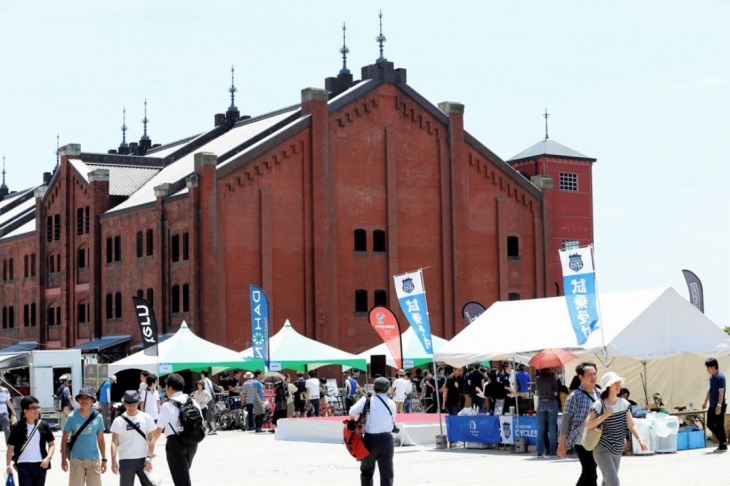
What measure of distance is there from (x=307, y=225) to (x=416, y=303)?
24.1 metres

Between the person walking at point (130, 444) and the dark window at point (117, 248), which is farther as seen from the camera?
the dark window at point (117, 248)

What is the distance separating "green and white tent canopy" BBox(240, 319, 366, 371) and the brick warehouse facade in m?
9.03

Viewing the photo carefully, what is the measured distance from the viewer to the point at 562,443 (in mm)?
13578

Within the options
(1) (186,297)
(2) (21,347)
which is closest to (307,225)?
(1) (186,297)

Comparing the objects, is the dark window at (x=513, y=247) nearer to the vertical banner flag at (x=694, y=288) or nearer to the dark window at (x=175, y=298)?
the dark window at (x=175, y=298)

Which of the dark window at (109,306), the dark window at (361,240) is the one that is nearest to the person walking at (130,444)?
the dark window at (361,240)

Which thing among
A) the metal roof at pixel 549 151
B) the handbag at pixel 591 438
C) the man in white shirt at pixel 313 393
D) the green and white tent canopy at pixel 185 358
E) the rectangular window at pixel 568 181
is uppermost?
the metal roof at pixel 549 151

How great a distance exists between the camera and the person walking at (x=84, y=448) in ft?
47.1

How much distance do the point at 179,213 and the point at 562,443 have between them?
38465 mm

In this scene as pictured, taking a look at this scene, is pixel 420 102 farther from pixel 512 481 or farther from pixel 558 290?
pixel 512 481

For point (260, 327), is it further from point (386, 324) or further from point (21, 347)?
point (21, 347)

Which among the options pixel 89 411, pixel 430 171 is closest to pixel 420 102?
pixel 430 171

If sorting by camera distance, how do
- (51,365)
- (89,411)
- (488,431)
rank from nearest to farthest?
(89,411) → (488,431) → (51,365)

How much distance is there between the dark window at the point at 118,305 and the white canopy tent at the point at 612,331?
31.2 meters
